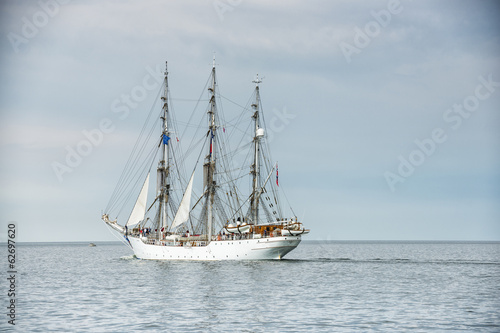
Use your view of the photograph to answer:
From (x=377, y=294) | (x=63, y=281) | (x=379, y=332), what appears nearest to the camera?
(x=379, y=332)

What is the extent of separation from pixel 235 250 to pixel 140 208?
20.1m

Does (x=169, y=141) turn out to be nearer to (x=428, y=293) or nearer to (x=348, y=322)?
(x=428, y=293)

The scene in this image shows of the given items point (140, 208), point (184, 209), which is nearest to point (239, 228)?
point (184, 209)

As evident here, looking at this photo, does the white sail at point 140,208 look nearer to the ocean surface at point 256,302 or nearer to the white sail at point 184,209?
the white sail at point 184,209

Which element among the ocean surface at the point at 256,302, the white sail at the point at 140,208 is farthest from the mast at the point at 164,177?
the ocean surface at the point at 256,302

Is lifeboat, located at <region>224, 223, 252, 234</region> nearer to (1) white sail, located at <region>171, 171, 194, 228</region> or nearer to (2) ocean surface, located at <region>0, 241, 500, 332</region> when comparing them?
(1) white sail, located at <region>171, 171, 194, 228</region>

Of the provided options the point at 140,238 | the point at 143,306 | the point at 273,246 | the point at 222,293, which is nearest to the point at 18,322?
the point at 143,306

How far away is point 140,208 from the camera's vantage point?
106 m

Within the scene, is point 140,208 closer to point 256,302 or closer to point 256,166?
point 256,166

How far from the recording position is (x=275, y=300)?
50.7 meters

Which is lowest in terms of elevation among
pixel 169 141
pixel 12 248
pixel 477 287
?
pixel 477 287

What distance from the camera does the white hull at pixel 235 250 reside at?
96.0 m

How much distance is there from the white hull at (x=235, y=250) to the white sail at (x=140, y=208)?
6.47m

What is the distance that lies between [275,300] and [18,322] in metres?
20.9
